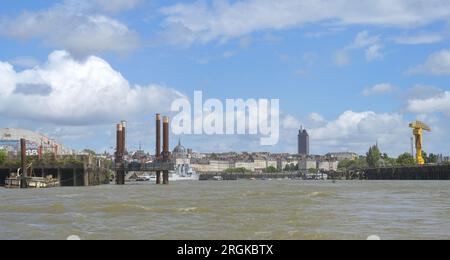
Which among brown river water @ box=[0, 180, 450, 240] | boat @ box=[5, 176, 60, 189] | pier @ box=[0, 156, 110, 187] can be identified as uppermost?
pier @ box=[0, 156, 110, 187]

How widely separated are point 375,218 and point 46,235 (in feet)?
49.8

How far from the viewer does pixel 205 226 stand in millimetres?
29000

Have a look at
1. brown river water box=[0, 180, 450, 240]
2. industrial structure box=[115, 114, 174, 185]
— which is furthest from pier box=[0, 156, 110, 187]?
brown river water box=[0, 180, 450, 240]

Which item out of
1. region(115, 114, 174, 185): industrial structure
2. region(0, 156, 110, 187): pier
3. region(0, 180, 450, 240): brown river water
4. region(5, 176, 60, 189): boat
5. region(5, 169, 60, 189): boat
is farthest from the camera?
region(115, 114, 174, 185): industrial structure

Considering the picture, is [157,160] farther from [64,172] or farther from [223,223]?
[223,223]

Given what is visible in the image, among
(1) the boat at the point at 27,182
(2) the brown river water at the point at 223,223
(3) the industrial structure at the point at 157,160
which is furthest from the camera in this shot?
(3) the industrial structure at the point at 157,160

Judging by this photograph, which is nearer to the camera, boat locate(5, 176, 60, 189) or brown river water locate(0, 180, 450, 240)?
brown river water locate(0, 180, 450, 240)

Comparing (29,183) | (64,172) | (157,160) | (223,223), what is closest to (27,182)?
(29,183)

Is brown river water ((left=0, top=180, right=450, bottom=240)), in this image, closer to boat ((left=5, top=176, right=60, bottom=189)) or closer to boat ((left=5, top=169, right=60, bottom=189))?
boat ((left=5, top=169, right=60, bottom=189))

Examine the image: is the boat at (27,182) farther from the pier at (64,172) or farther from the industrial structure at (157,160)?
the industrial structure at (157,160)

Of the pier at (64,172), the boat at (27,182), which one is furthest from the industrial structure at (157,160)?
the boat at (27,182)

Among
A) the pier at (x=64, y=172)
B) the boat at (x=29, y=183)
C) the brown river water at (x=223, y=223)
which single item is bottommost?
the brown river water at (x=223, y=223)
